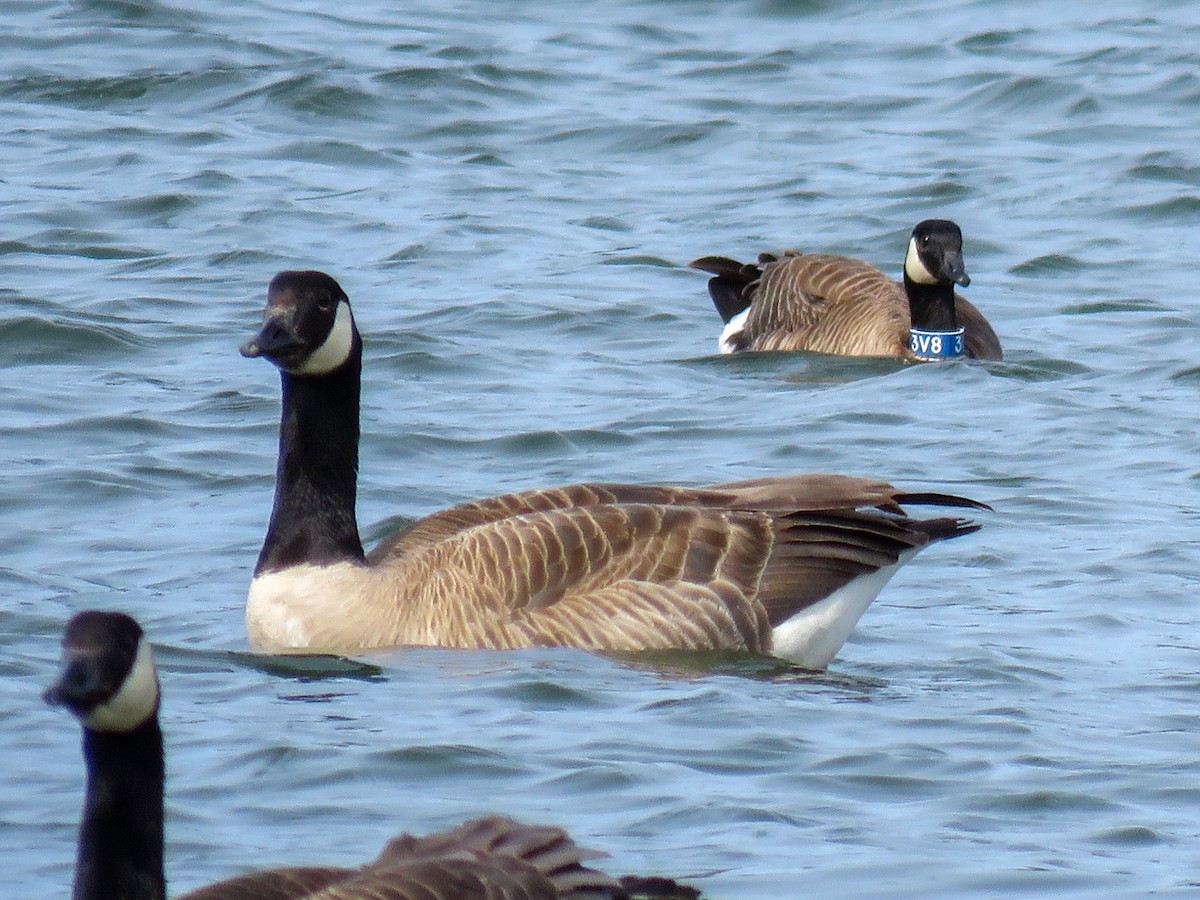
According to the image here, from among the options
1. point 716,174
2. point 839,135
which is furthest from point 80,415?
point 839,135

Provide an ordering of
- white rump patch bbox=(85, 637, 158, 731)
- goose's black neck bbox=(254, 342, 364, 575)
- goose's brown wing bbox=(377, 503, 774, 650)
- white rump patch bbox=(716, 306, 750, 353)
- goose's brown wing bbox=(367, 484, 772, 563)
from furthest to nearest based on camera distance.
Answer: white rump patch bbox=(716, 306, 750, 353), goose's black neck bbox=(254, 342, 364, 575), goose's brown wing bbox=(367, 484, 772, 563), goose's brown wing bbox=(377, 503, 774, 650), white rump patch bbox=(85, 637, 158, 731)

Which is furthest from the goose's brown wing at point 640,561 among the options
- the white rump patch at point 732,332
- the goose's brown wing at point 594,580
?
the white rump patch at point 732,332

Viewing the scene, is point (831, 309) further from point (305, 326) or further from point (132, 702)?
point (132, 702)

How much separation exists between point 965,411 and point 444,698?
5474 millimetres

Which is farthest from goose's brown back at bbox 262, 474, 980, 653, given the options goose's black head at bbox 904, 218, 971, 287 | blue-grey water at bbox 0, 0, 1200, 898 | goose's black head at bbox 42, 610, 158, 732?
goose's black head at bbox 904, 218, 971, 287

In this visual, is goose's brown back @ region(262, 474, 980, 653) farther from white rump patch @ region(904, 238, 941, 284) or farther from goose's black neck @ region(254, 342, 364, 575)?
white rump patch @ region(904, 238, 941, 284)

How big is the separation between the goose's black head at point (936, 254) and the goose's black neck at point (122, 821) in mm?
8837

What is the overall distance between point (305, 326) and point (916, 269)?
6.03 m

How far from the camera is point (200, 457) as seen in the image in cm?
1102

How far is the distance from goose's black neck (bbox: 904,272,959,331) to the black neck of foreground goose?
563cm

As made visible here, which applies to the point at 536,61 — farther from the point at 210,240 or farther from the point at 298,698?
the point at 298,698

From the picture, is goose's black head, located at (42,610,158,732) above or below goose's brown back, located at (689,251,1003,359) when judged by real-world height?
above

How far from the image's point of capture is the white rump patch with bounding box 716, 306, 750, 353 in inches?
559

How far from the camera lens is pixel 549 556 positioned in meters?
8.40
